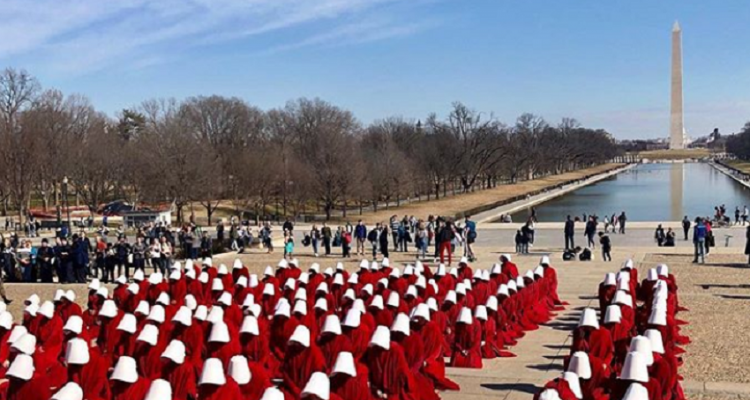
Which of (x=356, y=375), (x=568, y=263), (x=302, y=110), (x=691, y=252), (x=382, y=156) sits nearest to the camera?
(x=356, y=375)

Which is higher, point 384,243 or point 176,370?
point 176,370

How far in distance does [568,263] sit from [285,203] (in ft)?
120

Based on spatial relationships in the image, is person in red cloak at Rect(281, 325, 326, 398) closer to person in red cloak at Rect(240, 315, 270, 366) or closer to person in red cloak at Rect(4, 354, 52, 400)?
person in red cloak at Rect(240, 315, 270, 366)

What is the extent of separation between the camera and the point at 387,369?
1003 cm

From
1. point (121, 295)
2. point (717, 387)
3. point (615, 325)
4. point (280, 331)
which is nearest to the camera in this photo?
point (717, 387)

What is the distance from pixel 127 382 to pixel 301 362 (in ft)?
6.84

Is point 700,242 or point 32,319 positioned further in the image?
point 700,242

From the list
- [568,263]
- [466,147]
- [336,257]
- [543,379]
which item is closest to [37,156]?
[336,257]

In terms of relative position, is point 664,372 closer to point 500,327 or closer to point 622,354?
point 622,354

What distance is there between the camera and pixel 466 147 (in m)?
106

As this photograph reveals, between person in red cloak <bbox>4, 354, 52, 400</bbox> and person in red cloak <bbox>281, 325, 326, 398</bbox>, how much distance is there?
259 cm

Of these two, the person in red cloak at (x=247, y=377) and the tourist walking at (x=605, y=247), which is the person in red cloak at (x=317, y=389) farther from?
the tourist walking at (x=605, y=247)

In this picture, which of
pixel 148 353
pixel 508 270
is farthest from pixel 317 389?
pixel 508 270

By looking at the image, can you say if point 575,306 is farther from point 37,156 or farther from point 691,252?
point 37,156
